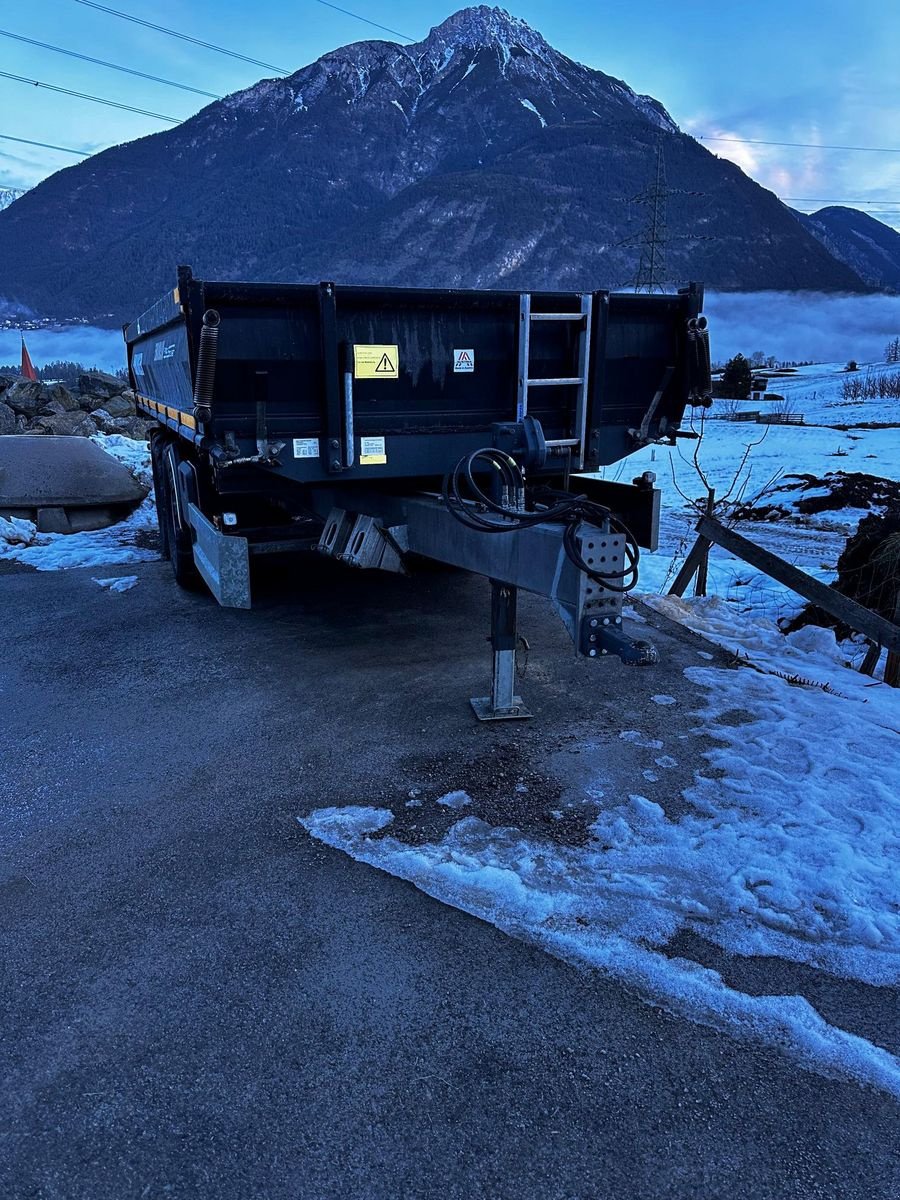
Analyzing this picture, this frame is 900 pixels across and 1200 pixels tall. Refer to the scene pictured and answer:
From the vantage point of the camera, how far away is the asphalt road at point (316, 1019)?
6.70 feet

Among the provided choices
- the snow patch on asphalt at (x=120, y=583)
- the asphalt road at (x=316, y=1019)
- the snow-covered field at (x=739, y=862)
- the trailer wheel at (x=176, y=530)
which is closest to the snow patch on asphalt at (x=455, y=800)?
the snow-covered field at (x=739, y=862)

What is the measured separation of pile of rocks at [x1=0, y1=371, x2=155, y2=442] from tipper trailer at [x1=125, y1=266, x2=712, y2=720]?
36.1 feet

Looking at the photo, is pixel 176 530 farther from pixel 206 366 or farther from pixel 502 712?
pixel 502 712

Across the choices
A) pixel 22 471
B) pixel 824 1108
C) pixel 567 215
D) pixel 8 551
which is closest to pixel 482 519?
pixel 824 1108

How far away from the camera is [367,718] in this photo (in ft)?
15.3

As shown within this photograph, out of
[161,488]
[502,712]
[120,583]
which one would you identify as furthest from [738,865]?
[161,488]

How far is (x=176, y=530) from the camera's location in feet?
23.2

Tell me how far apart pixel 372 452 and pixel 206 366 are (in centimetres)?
100

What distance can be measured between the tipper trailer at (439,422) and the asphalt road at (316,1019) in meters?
1.05

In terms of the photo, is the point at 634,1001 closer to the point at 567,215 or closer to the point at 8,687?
the point at 8,687

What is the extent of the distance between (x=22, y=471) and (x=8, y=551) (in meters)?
1.52

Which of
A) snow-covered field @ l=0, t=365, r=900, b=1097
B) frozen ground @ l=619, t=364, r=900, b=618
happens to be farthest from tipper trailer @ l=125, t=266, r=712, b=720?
frozen ground @ l=619, t=364, r=900, b=618

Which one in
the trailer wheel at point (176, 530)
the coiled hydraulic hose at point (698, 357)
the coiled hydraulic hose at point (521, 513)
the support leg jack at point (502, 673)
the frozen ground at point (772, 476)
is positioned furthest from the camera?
the frozen ground at point (772, 476)

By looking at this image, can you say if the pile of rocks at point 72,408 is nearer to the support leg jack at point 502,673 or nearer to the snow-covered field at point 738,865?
the support leg jack at point 502,673
